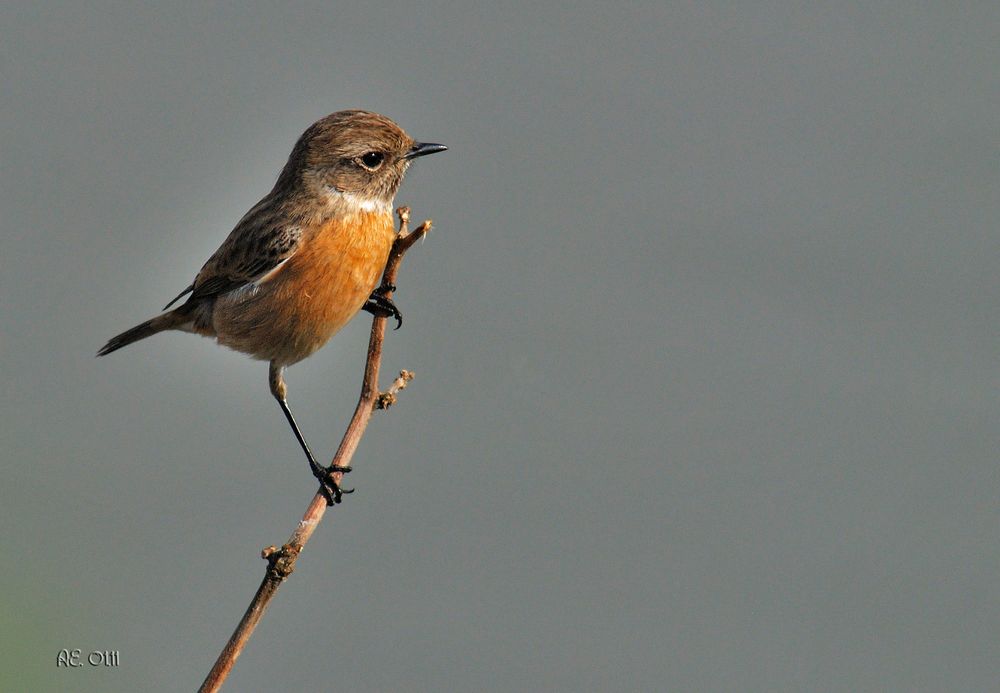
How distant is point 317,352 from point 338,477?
573 millimetres

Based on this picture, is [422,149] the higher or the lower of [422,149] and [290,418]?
the higher

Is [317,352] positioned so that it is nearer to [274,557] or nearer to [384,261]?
[384,261]

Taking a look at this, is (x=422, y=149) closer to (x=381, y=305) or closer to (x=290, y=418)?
(x=381, y=305)

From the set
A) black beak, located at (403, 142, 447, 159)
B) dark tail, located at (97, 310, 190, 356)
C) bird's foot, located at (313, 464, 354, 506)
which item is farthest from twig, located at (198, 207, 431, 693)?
dark tail, located at (97, 310, 190, 356)

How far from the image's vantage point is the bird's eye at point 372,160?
386 centimetres

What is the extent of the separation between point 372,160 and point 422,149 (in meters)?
0.20

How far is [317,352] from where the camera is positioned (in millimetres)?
4004

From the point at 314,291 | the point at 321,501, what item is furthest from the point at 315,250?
the point at 321,501

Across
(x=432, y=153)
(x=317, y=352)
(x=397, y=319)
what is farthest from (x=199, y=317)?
(x=432, y=153)

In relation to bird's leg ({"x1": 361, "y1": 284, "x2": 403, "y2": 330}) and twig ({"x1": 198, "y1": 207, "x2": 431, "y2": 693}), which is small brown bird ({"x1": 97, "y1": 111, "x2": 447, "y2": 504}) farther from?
twig ({"x1": 198, "y1": 207, "x2": 431, "y2": 693})

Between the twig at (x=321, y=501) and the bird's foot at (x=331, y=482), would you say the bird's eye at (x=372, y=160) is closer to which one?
the twig at (x=321, y=501)

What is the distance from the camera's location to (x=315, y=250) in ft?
12.7

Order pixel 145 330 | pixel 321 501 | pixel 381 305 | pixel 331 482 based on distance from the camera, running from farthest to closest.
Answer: pixel 145 330
pixel 381 305
pixel 331 482
pixel 321 501

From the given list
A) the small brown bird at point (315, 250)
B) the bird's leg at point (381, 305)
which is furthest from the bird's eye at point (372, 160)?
the bird's leg at point (381, 305)
